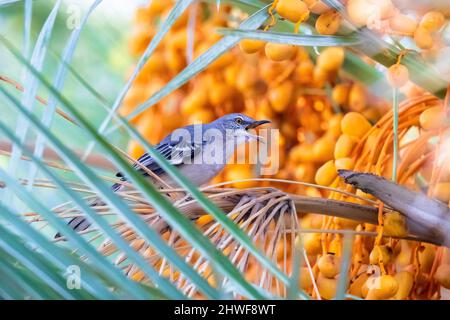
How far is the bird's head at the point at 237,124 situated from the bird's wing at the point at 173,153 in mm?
74

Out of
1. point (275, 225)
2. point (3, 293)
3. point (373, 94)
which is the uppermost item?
point (373, 94)

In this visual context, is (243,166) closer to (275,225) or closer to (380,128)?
Answer: (380,128)

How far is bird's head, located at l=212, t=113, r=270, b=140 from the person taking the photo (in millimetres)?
1397

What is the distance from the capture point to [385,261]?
0.94m

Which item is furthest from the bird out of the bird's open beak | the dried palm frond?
the dried palm frond

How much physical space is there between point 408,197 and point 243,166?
517 millimetres

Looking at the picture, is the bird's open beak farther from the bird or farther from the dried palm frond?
the dried palm frond

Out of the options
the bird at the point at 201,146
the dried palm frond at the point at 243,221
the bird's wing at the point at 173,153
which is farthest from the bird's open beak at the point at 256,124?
the dried palm frond at the point at 243,221

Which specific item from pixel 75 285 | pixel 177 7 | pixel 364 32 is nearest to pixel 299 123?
pixel 364 32

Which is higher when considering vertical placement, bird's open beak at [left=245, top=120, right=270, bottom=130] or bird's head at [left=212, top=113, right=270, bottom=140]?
bird's head at [left=212, top=113, right=270, bottom=140]

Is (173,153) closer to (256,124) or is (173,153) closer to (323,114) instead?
(256,124)

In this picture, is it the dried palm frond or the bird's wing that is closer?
the dried palm frond

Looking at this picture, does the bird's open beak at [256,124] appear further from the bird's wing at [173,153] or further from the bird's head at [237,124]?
the bird's wing at [173,153]

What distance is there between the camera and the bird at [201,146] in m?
1.41
